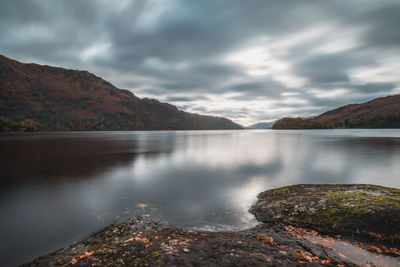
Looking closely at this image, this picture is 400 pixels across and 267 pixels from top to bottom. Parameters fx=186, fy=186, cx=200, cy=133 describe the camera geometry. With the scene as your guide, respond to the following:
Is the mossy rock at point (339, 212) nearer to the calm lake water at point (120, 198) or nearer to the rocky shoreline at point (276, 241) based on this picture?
the rocky shoreline at point (276, 241)

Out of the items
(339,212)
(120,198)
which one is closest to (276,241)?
(339,212)

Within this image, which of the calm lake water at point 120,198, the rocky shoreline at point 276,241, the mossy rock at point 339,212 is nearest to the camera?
the rocky shoreline at point 276,241

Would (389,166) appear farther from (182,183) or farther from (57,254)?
(57,254)

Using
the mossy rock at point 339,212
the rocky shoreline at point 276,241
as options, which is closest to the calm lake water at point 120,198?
the rocky shoreline at point 276,241

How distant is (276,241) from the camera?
700 centimetres

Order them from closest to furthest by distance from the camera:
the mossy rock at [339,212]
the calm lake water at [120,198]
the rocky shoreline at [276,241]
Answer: the rocky shoreline at [276,241]
the mossy rock at [339,212]
the calm lake water at [120,198]

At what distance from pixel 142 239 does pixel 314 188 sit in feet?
37.8

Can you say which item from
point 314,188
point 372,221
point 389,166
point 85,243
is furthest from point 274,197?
point 389,166

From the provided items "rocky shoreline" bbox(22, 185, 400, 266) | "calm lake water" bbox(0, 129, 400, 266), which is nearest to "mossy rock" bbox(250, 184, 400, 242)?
"rocky shoreline" bbox(22, 185, 400, 266)

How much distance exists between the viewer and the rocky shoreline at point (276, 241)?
5758 millimetres

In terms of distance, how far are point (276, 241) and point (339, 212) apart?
375cm

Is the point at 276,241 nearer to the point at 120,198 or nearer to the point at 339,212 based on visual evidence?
the point at 339,212

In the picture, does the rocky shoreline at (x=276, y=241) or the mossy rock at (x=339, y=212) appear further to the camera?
the mossy rock at (x=339, y=212)

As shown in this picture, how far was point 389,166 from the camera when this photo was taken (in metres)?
23.6
